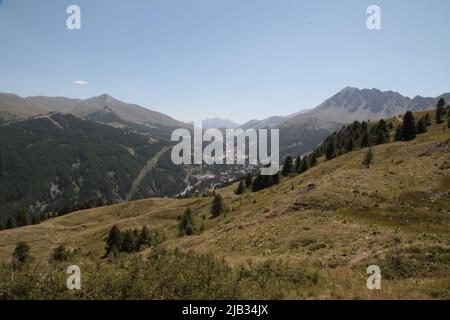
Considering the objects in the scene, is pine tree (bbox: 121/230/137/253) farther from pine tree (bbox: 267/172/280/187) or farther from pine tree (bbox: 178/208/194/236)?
pine tree (bbox: 267/172/280/187)

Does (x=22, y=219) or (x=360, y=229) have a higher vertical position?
(x=360, y=229)

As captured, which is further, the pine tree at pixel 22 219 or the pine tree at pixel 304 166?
the pine tree at pixel 22 219

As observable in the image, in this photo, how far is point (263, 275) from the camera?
1645 cm

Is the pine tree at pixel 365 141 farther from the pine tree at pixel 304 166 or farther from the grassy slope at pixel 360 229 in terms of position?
the grassy slope at pixel 360 229

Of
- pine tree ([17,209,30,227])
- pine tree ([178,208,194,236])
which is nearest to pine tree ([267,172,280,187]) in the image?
pine tree ([178,208,194,236])

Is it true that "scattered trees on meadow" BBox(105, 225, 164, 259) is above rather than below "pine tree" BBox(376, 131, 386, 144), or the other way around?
below

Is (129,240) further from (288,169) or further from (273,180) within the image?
(288,169)

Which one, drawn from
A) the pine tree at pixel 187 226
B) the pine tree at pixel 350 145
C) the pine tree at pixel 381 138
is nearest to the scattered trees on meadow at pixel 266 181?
the pine tree at pixel 350 145

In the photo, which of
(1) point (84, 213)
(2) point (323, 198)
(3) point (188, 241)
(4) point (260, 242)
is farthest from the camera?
(1) point (84, 213)

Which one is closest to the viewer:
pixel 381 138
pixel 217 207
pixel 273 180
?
pixel 217 207

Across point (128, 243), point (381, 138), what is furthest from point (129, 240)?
point (381, 138)
